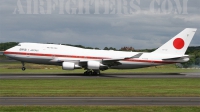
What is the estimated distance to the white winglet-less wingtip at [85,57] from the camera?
5541 centimetres

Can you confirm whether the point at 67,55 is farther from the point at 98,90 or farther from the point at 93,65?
the point at 98,90

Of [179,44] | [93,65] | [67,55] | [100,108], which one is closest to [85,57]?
[67,55]

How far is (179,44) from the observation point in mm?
59438

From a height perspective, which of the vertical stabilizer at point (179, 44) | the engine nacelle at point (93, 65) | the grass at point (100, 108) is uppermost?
the vertical stabilizer at point (179, 44)

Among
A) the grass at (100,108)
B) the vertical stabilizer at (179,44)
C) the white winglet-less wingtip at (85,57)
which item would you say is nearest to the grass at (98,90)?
the grass at (100,108)

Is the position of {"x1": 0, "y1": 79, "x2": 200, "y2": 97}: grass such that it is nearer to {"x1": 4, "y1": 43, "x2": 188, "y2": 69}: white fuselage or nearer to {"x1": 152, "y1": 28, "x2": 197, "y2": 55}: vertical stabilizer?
{"x1": 4, "y1": 43, "x2": 188, "y2": 69}: white fuselage

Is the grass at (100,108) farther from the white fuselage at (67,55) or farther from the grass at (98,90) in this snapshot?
the white fuselage at (67,55)

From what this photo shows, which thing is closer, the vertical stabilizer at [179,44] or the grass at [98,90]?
the grass at [98,90]

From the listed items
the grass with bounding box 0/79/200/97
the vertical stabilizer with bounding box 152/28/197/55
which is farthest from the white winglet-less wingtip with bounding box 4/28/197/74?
the grass with bounding box 0/79/200/97

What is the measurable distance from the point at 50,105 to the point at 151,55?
39.0 metres

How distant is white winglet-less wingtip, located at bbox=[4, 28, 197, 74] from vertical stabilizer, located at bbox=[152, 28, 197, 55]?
2.03 ft

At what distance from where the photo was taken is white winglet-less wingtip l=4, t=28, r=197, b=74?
2181 inches

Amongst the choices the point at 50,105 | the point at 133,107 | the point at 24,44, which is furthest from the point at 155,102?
the point at 24,44

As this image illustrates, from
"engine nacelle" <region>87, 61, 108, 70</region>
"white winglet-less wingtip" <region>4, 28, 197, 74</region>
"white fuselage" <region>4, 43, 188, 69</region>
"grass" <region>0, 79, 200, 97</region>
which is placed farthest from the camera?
"white fuselage" <region>4, 43, 188, 69</region>
